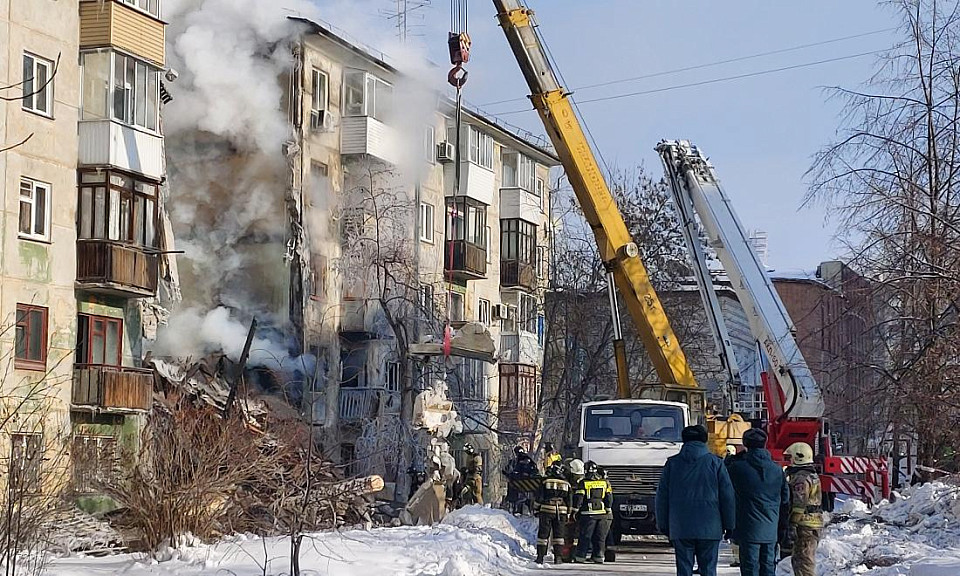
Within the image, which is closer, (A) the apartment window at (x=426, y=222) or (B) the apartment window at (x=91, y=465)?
(B) the apartment window at (x=91, y=465)

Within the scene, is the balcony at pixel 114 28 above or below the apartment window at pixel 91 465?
above

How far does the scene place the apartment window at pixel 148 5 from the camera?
30544 mm

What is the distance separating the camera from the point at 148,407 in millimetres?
29578

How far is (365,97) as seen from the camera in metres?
39.0

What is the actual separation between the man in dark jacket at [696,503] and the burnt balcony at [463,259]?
30845 millimetres

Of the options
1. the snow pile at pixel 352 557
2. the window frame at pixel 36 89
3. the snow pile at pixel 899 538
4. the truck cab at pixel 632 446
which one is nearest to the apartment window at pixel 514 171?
the window frame at pixel 36 89

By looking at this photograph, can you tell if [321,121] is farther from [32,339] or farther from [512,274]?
[512,274]

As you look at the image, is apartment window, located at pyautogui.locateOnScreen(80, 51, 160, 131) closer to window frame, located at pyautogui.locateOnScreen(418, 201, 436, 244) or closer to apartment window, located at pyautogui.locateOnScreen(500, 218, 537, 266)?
window frame, located at pyautogui.locateOnScreen(418, 201, 436, 244)

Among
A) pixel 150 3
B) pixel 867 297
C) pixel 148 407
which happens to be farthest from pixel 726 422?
pixel 150 3

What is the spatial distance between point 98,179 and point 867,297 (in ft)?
55.9

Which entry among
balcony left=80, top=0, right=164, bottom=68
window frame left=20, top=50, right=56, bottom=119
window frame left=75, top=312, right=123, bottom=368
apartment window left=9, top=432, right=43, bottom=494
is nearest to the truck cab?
apartment window left=9, top=432, right=43, bottom=494

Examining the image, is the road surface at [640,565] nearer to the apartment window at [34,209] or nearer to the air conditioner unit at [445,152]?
the apartment window at [34,209]

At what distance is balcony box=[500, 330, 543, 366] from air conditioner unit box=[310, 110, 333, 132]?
13.7 meters

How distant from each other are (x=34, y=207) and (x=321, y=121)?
1090 centimetres
